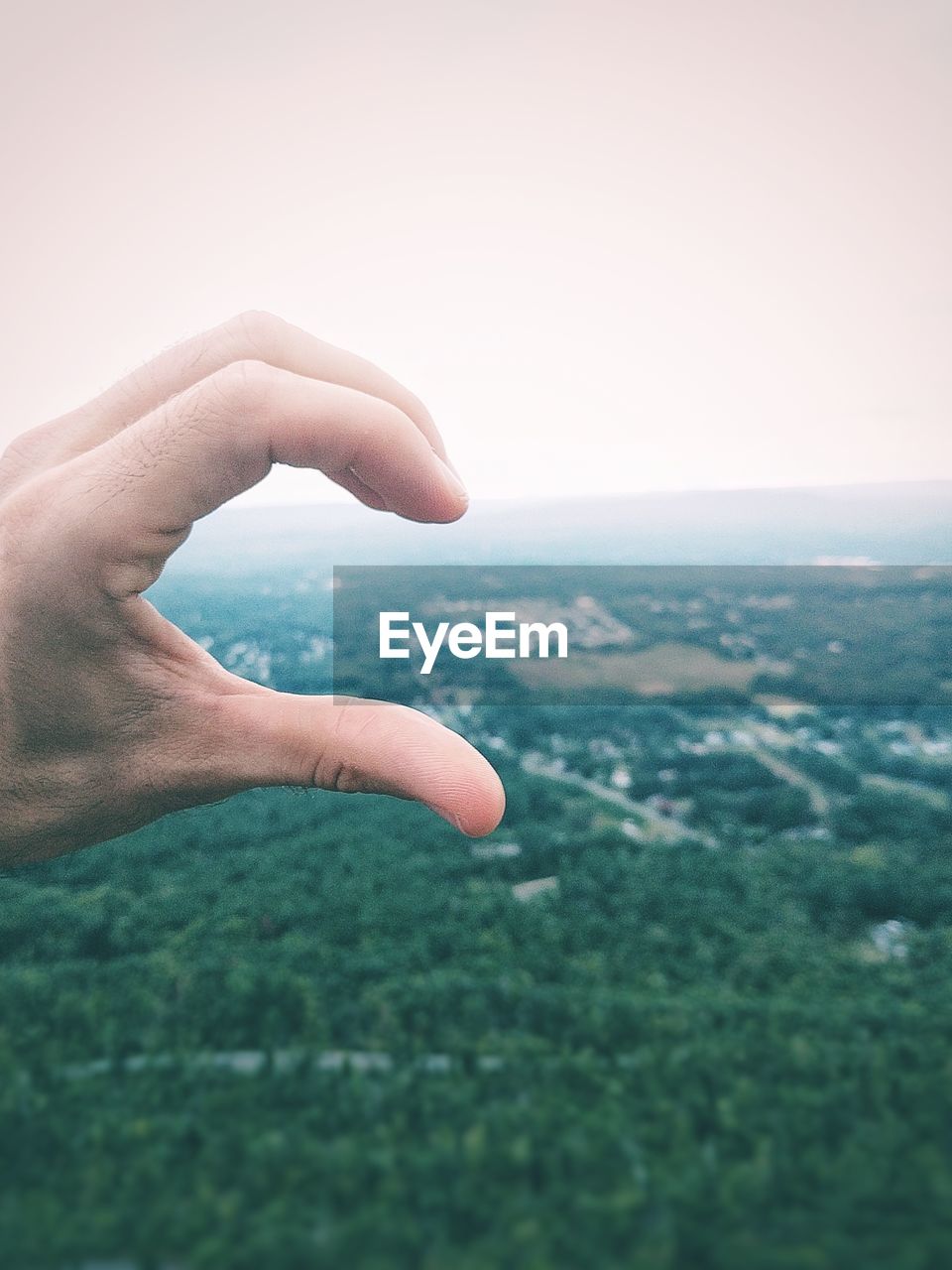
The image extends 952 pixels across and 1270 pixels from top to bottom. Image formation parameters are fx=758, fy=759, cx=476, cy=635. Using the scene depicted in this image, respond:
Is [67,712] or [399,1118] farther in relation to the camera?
[399,1118]

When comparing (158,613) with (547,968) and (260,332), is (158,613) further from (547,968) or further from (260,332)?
(547,968)

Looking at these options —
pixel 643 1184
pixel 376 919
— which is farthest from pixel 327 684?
pixel 643 1184

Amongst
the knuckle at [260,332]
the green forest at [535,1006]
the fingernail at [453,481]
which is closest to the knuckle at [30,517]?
the knuckle at [260,332]

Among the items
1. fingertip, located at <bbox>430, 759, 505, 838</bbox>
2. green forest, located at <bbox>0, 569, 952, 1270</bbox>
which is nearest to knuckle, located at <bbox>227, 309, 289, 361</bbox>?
fingertip, located at <bbox>430, 759, 505, 838</bbox>

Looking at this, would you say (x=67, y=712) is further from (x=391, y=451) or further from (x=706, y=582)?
(x=706, y=582)

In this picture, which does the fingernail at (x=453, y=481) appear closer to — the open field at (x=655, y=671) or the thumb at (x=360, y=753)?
the thumb at (x=360, y=753)

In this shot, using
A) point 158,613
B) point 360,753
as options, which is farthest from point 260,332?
point 360,753

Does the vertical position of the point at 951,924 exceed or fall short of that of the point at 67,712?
it falls short

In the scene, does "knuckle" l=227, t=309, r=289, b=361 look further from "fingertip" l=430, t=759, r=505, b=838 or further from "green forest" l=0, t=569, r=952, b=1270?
"green forest" l=0, t=569, r=952, b=1270

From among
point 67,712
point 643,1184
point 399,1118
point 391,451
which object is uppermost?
point 391,451
